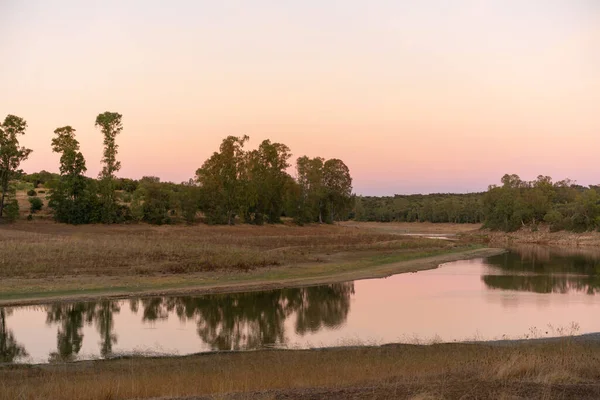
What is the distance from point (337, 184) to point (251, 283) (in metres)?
71.5

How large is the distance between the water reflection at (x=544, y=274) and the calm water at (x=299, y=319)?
17.7 inches

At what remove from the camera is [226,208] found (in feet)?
267

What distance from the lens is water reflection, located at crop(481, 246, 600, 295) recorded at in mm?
39344

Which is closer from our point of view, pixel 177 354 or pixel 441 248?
pixel 177 354

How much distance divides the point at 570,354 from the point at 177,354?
41.5ft

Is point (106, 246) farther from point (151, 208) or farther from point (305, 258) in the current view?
point (151, 208)

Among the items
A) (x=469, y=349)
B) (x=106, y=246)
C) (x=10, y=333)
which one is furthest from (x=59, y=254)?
(x=469, y=349)

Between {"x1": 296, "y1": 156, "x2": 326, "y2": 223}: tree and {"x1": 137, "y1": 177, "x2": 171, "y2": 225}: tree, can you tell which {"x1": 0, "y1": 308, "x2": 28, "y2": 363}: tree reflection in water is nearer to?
{"x1": 137, "y1": 177, "x2": 171, "y2": 225}: tree

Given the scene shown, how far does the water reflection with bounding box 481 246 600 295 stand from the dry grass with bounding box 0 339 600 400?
2101 centimetres

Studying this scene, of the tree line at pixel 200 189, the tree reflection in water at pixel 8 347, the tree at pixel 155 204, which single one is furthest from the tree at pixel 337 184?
the tree reflection in water at pixel 8 347

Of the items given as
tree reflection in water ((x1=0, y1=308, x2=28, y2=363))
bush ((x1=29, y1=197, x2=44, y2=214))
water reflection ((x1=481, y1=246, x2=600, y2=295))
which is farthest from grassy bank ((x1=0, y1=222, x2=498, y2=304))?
bush ((x1=29, y1=197, x2=44, y2=214))

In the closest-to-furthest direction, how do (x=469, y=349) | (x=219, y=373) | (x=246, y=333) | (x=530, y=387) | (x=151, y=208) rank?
(x=530, y=387) < (x=219, y=373) < (x=469, y=349) < (x=246, y=333) < (x=151, y=208)

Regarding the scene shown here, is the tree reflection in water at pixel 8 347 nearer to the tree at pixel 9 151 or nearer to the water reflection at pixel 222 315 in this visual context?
the water reflection at pixel 222 315

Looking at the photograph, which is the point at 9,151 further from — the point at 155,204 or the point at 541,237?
the point at 541,237
